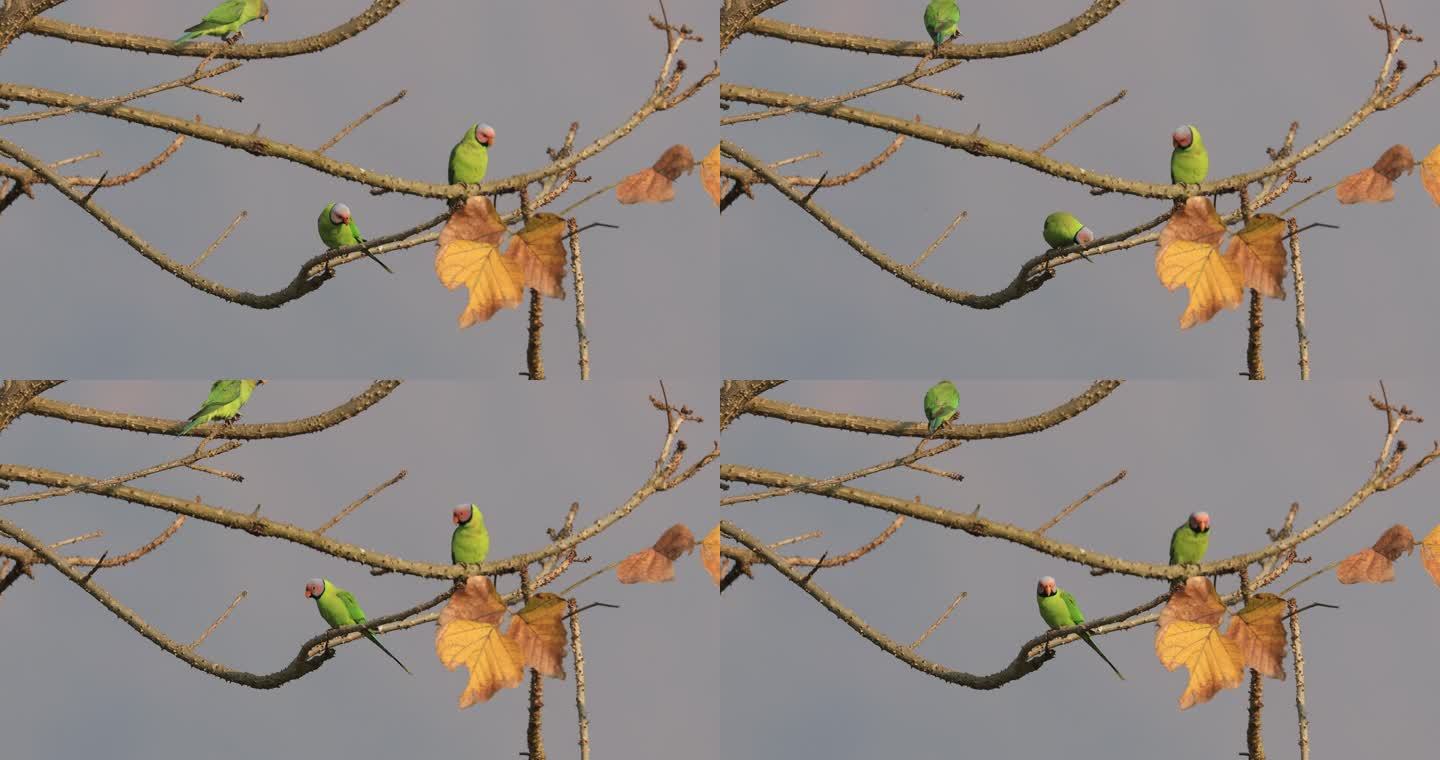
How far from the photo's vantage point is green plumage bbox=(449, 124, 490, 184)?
8.57m

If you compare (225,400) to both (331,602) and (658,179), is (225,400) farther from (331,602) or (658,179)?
(658,179)

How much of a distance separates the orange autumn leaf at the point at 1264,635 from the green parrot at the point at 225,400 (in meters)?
5.56

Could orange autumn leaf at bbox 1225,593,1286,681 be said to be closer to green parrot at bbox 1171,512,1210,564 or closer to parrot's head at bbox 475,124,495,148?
green parrot at bbox 1171,512,1210,564

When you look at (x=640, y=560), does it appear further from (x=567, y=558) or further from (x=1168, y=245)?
(x=1168, y=245)

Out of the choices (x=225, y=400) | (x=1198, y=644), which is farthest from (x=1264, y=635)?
(x=225, y=400)

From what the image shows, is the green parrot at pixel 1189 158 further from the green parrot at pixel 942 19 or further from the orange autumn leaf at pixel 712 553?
the orange autumn leaf at pixel 712 553

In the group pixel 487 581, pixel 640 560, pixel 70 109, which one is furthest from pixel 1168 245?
pixel 70 109

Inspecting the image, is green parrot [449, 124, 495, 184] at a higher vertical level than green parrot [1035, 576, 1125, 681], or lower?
higher

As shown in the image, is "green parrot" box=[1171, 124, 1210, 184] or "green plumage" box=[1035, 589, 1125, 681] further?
"green plumage" box=[1035, 589, 1125, 681]

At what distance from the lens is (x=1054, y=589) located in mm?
9281

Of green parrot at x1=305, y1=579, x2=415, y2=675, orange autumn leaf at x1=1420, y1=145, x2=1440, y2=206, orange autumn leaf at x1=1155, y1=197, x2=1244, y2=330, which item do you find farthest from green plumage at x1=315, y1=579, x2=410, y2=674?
orange autumn leaf at x1=1420, y1=145, x2=1440, y2=206

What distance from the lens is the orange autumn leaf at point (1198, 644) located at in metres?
7.99

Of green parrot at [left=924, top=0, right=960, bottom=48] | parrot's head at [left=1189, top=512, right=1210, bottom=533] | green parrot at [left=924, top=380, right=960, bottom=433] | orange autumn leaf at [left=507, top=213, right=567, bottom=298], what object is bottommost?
parrot's head at [left=1189, top=512, right=1210, bottom=533]

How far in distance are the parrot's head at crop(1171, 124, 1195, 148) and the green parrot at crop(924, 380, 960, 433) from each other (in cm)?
169
